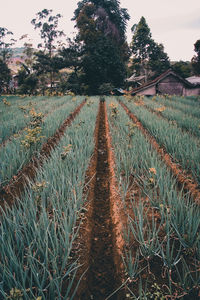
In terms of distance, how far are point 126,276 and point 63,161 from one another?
151cm

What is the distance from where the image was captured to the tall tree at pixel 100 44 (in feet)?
66.9

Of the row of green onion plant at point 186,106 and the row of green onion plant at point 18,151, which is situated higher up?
the row of green onion plant at point 186,106

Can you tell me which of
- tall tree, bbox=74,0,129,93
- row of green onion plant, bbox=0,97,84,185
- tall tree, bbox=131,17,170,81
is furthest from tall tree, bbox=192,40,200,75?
row of green onion plant, bbox=0,97,84,185

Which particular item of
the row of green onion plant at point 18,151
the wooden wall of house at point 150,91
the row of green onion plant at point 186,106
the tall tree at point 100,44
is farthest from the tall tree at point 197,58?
the row of green onion plant at point 18,151

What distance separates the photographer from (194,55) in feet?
88.1

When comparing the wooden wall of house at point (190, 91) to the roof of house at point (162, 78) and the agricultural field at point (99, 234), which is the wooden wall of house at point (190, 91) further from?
the agricultural field at point (99, 234)

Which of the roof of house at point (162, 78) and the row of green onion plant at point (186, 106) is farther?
the roof of house at point (162, 78)

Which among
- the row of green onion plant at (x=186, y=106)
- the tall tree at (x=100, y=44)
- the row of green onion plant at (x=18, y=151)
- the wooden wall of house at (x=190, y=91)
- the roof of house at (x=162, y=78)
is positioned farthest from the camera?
the tall tree at (x=100, y=44)

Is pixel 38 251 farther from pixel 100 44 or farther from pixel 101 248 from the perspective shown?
pixel 100 44

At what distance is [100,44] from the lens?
20.8 meters

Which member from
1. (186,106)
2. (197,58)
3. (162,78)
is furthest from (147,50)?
(186,106)

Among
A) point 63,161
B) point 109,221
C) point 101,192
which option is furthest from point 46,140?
point 109,221

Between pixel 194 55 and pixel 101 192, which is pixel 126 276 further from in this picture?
pixel 194 55

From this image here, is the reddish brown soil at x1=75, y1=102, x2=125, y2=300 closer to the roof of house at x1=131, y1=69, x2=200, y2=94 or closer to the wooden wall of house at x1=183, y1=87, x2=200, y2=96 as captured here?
the roof of house at x1=131, y1=69, x2=200, y2=94
